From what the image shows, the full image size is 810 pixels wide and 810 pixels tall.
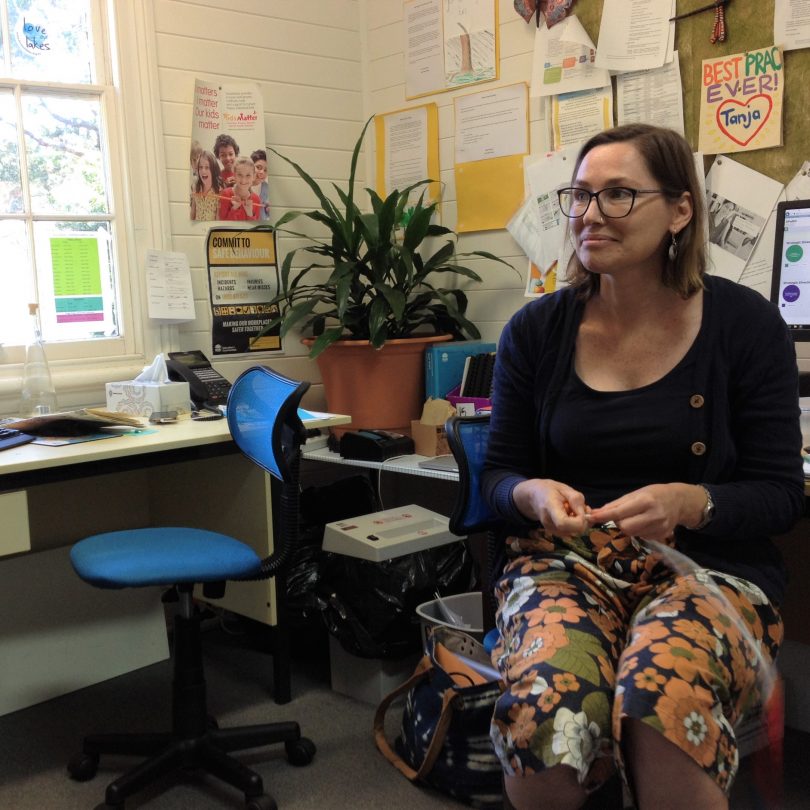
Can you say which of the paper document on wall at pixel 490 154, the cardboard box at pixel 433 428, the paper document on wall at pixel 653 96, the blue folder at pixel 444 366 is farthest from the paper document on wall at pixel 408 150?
the cardboard box at pixel 433 428

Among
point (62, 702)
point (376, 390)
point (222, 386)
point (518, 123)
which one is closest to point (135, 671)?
point (62, 702)

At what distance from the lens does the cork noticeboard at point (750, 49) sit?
2.20 m

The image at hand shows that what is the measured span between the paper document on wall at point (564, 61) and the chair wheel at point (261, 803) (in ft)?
6.75

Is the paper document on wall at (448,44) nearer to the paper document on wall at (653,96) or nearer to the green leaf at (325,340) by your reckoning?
the paper document on wall at (653,96)

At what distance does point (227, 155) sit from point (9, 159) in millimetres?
662

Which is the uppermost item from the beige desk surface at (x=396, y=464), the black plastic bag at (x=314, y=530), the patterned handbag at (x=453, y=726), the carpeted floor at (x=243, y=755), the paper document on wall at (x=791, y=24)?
the paper document on wall at (x=791, y=24)

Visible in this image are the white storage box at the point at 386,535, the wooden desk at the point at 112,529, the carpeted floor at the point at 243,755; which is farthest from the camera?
the white storage box at the point at 386,535

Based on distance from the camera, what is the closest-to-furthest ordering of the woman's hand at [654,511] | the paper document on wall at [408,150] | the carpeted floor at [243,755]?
1. the woman's hand at [654,511]
2. the carpeted floor at [243,755]
3. the paper document on wall at [408,150]

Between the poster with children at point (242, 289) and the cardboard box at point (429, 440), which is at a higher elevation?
the poster with children at point (242, 289)

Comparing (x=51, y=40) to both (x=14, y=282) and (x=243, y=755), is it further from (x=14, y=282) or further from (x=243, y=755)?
(x=243, y=755)

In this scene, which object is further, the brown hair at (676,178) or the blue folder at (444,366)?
the blue folder at (444,366)

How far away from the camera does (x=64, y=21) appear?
2.69m

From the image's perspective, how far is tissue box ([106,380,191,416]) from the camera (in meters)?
2.41

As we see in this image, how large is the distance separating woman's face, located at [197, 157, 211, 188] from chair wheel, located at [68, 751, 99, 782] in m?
1.74
